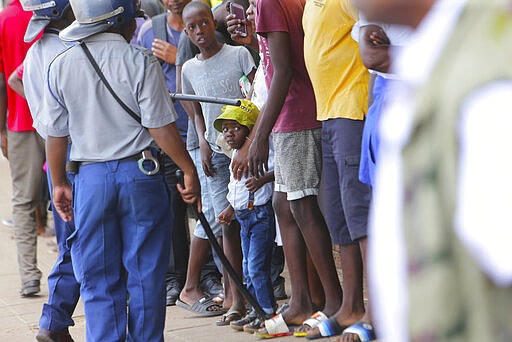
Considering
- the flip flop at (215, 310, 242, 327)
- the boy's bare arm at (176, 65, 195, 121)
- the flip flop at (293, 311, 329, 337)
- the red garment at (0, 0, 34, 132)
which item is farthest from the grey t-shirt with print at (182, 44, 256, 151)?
the red garment at (0, 0, 34, 132)

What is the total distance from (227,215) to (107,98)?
1540 mm

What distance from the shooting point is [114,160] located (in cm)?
466

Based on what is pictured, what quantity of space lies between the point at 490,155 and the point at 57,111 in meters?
3.69

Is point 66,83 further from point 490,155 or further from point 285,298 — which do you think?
point 490,155

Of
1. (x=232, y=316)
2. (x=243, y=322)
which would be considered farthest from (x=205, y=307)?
(x=243, y=322)

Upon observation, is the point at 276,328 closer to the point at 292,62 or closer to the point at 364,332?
the point at 364,332

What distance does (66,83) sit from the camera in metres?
4.61

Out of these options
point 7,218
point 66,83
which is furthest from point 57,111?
point 7,218

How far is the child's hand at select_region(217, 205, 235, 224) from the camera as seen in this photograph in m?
5.91

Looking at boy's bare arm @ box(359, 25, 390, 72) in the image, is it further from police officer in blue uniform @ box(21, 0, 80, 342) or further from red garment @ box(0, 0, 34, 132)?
red garment @ box(0, 0, 34, 132)

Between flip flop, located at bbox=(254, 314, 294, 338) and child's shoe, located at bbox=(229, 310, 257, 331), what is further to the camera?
child's shoe, located at bbox=(229, 310, 257, 331)

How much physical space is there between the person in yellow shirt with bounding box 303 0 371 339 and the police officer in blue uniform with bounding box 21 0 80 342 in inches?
60.1

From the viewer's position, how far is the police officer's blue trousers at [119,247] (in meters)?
4.65

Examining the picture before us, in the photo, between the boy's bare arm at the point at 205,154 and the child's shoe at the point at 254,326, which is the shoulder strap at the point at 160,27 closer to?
the boy's bare arm at the point at 205,154
